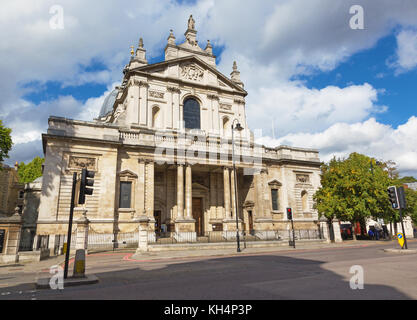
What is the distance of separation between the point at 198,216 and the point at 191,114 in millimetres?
11790

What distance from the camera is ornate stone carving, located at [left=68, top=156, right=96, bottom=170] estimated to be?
23.6m

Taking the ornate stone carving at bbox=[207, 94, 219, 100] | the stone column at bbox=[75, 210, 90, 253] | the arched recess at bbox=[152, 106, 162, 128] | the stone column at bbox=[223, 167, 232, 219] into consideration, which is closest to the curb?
the stone column at bbox=[75, 210, 90, 253]

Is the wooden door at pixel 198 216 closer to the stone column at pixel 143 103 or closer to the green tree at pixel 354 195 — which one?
the stone column at pixel 143 103

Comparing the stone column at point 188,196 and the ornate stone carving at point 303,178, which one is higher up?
the ornate stone carving at point 303,178

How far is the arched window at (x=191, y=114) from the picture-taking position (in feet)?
107

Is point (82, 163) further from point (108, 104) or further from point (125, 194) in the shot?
point (108, 104)

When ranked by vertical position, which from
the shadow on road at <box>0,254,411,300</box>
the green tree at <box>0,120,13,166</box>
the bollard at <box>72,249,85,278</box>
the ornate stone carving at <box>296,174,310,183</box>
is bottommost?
the shadow on road at <box>0,254,411,300</box>

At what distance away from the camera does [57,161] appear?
2302cm

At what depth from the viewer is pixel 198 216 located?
30.7 metres

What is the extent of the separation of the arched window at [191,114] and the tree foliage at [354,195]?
52.9ft

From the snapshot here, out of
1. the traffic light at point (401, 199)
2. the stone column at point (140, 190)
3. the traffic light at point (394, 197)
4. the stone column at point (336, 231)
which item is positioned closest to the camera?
the traffic light at point (401, 199)

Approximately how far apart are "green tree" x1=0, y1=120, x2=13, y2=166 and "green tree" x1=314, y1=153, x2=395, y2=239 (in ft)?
106

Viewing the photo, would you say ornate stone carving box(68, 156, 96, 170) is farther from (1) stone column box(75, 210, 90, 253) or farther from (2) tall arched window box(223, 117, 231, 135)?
(2) tall arched window box(223, 117, 231, 135)

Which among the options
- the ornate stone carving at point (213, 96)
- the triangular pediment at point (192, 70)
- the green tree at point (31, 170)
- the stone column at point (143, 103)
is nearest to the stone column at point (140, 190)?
the stone column at point (143, 103)
